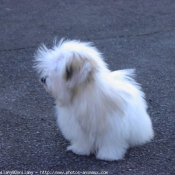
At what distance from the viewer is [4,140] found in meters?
4.24

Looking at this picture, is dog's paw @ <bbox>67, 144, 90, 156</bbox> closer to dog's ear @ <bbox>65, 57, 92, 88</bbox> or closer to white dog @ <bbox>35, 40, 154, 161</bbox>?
white dog @ <bbox>35, 40, 154, 161</bbox>

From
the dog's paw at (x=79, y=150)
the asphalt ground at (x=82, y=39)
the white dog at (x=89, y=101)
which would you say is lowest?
the asphalt ground at (x=82, y=39)

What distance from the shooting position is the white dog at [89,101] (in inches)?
139

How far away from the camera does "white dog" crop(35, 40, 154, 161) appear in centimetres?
353

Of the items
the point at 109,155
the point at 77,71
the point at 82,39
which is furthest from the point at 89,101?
the point at 82,39

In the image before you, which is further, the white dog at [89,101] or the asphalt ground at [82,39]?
the asphalt ground at [82,39]

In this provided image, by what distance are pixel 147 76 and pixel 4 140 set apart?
242cm

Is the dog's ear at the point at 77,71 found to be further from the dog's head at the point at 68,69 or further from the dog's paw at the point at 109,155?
the dog's paw at the point at 109,155

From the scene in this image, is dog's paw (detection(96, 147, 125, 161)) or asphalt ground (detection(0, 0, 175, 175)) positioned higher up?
dog's paw (detection(96, 147, 125, 161))

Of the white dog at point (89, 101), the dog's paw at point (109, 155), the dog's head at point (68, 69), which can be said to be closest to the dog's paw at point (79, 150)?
the white dog at point (89, 101)

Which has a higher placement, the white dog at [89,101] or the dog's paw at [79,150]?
the white dog at [89,101]

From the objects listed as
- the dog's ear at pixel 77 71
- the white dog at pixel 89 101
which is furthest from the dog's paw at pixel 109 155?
the dog's ear at pixel 77 71

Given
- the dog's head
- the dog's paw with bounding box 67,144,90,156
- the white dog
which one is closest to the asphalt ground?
the dog's paw with bounding box 67,144,90,156

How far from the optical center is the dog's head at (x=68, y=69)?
3.49m
